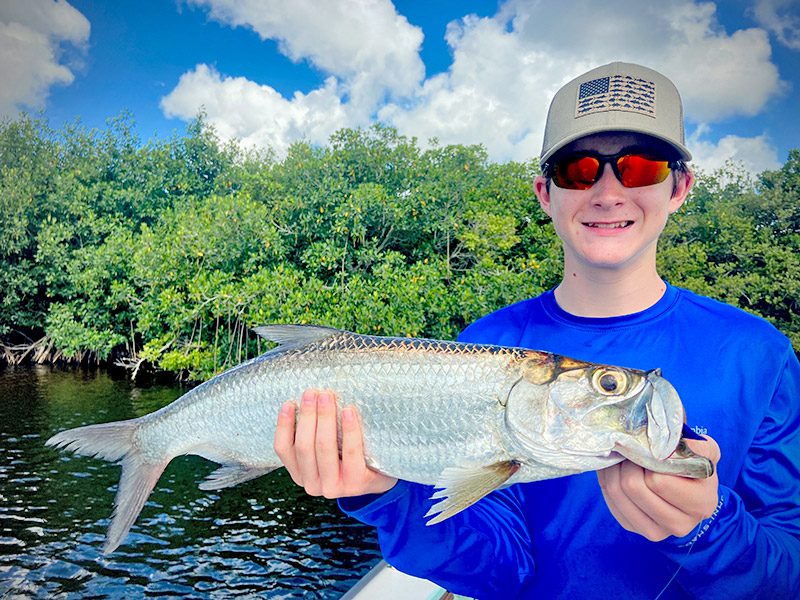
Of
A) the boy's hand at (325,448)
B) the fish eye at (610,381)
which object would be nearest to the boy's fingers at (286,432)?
the boy's hand at (325,448)

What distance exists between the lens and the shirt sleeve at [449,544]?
222cm

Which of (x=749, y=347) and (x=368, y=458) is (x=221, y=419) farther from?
(x=749, y=347)

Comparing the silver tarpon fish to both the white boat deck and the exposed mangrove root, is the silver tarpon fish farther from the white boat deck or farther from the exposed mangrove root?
the exposed mangrove root

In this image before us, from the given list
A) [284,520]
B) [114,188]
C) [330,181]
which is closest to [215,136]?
[114,188]

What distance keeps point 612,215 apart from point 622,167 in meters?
0.18

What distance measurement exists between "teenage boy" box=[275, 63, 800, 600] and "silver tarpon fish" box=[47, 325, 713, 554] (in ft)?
0.38

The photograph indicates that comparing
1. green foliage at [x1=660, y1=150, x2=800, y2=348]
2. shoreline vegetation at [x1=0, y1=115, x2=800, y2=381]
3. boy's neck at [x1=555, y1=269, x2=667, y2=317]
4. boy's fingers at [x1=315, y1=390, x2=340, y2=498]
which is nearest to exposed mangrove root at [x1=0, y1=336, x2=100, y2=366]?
shoreline vegetation at [x1=0, y1=115, x2=800, y2=381]

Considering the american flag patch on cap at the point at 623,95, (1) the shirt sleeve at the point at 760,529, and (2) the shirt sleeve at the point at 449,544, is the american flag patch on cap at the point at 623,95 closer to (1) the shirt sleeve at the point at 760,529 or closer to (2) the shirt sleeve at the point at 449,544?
(1) the shirt sleeve at the point at 760,529

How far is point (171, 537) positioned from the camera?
12336 mm

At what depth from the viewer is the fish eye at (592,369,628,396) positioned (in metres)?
1.98

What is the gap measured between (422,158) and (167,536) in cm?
1741

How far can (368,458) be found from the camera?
7.44 ft

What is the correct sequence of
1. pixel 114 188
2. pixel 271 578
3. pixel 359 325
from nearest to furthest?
pixel 271 578, pixel 359 325, pixel 114 188

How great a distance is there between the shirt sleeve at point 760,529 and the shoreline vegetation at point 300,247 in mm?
17279
